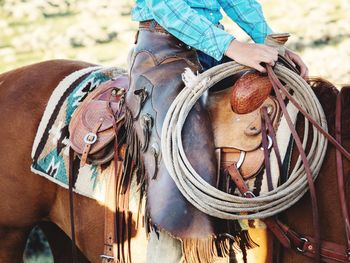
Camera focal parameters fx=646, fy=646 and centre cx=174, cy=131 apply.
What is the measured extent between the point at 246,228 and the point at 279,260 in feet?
0.64

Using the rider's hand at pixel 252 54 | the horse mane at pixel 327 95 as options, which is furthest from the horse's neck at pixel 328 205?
the rider's hand at pixel 252 54

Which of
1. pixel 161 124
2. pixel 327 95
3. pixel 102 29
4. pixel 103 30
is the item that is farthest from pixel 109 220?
pixel 102 29

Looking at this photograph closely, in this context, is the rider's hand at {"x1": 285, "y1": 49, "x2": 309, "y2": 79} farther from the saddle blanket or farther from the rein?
the saddle blanket

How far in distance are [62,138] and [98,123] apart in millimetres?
322

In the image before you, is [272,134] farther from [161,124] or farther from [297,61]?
[297,61]

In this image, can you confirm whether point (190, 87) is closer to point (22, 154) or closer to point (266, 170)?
point (266, 170)

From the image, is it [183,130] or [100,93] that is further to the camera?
[100,93]

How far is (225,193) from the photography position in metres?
2.66

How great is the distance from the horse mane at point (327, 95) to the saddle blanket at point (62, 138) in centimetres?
124

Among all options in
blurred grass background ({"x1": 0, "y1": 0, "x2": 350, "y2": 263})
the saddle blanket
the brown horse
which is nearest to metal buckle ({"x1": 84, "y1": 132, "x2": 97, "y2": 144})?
the saddle blanket

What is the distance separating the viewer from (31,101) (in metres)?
3.84

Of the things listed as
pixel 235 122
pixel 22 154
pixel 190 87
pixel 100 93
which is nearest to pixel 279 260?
pixel 235 122

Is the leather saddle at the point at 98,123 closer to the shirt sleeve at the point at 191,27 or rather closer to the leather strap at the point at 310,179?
the shirt sleeve at the point at 191,27

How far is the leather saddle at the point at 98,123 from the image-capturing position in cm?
340
